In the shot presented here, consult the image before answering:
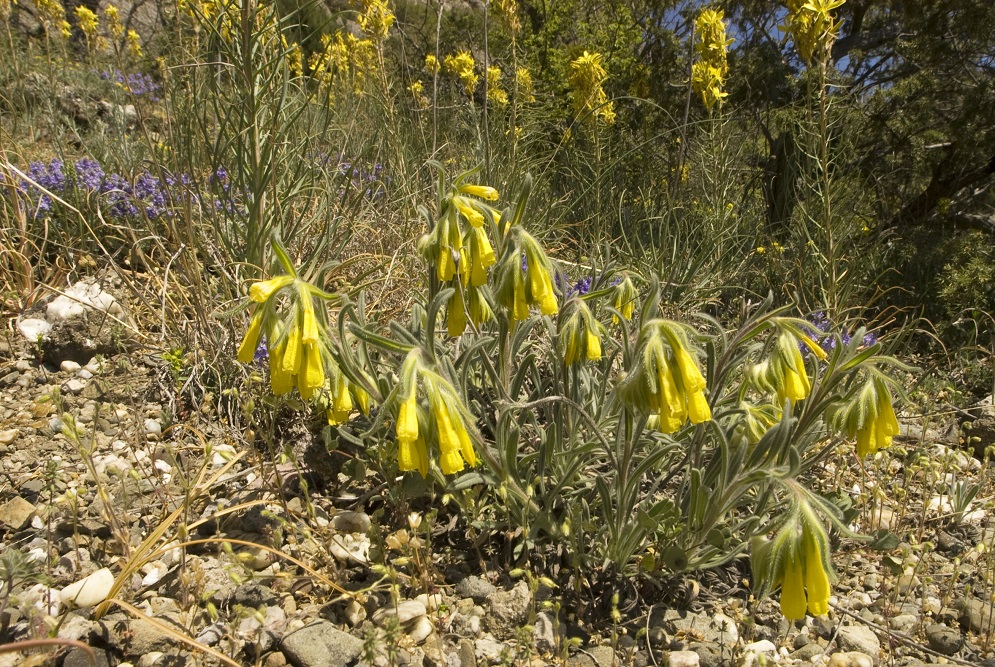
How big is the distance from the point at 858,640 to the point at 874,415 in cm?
71

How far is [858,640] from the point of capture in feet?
6.27

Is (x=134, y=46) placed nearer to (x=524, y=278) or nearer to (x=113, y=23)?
(x=113, y=23)

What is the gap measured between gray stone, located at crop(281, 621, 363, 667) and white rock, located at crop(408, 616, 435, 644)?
0.15 meters

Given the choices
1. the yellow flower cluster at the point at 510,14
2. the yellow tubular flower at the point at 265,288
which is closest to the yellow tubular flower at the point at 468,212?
the yellow tubular flower at the point at 265,288

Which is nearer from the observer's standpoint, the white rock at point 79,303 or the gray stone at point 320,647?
the gray stone at point 320,647

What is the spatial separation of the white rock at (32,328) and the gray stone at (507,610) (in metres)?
2.36

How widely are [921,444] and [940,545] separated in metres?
0.60

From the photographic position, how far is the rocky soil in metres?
1.73

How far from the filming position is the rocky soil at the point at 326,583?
1733mm

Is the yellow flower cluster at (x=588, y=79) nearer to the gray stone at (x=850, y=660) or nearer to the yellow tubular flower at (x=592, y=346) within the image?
the yellow tubular flower at (x=592, y=346)

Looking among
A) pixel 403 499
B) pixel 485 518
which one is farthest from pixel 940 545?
pixel 403 499

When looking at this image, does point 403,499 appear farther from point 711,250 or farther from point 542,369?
point 711,250

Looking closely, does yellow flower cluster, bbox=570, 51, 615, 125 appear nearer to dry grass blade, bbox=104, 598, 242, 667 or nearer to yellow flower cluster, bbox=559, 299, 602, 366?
yellow flower cluster, bbox=559, 299, 602, 366

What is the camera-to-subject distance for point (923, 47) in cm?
528
